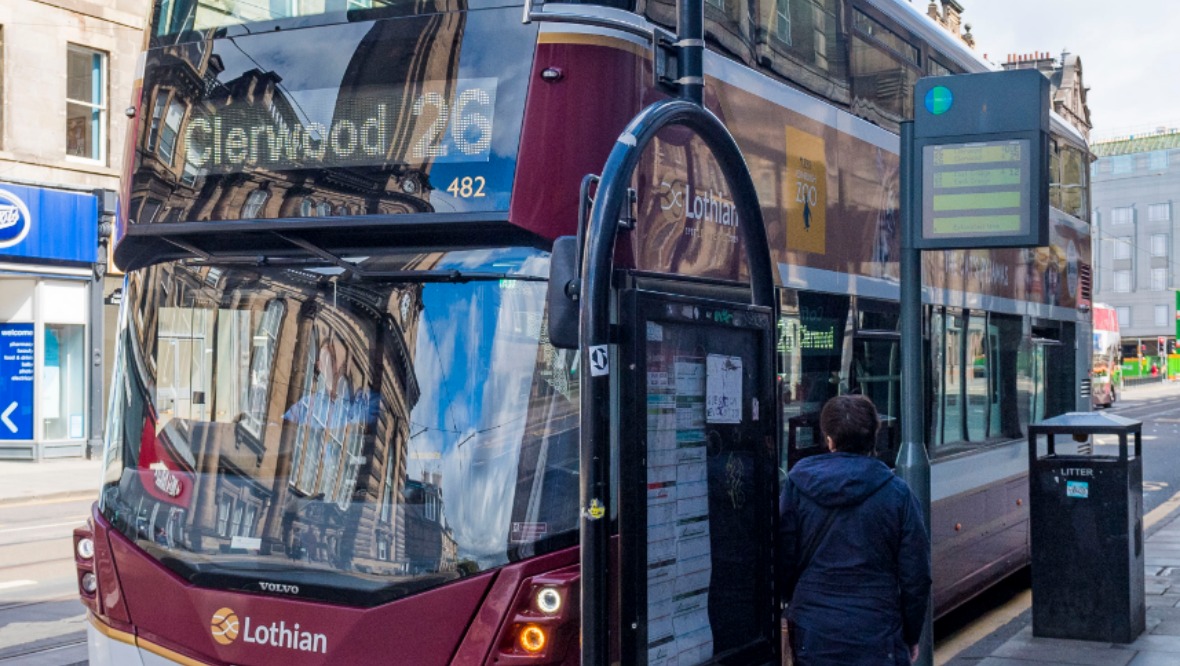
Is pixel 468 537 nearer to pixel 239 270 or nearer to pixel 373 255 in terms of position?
pixel 373 255

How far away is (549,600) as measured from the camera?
413 cm

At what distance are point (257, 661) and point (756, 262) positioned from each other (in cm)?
236

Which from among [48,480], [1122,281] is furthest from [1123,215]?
[48,480]

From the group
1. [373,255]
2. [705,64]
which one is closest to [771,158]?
[705,64]

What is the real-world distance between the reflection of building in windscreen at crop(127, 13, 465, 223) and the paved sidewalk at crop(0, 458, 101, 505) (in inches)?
516

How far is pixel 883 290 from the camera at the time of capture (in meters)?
7.29

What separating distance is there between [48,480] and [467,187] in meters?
16.7

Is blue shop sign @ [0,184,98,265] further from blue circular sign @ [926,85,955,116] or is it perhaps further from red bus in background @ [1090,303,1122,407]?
red bus in background @ [1090,303,1122,407]

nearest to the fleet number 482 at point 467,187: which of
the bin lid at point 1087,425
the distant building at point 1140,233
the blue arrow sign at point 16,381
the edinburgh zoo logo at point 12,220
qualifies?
the bin lid at point 1087,425

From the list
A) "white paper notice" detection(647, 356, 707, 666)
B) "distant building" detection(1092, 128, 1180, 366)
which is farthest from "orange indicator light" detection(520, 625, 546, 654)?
"distant building" detection(1092, 128, 1180, 366)

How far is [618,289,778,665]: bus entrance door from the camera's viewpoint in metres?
4.10

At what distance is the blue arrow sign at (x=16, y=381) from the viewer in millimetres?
21703

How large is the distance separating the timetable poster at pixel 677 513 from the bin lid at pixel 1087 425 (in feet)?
14.2

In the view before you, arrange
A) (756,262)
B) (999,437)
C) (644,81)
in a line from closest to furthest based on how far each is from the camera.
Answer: (644,81)
(756,262)
(999,437)
